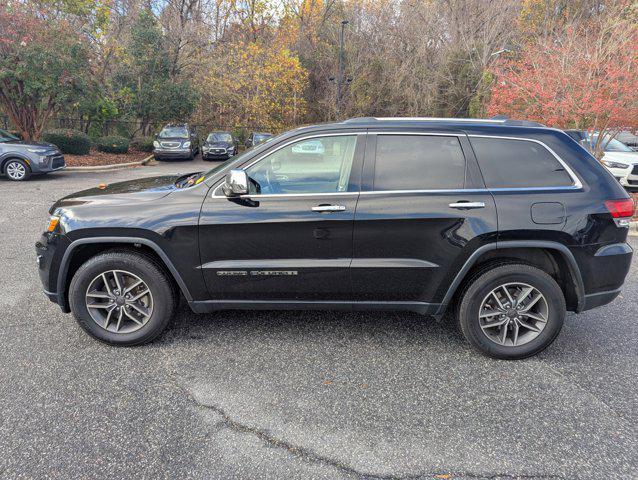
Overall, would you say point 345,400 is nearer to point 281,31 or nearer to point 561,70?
point 561,70

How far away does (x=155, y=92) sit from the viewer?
Result: 859 inches

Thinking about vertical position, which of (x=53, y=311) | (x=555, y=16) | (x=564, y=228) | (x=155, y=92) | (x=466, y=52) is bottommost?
(x=53, y=311)

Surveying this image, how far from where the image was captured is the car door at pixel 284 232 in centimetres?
319

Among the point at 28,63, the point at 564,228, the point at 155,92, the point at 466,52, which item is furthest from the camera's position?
the point at 466,52

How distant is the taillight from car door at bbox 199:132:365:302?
73.0 inches

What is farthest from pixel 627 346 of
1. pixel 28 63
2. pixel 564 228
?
pixel 28 63

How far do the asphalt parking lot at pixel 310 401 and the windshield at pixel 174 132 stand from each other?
1770 cm

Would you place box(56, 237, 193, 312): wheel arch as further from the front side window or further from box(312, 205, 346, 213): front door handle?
box(312, 205, 346, 213): front door handle

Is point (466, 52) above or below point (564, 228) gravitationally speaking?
above

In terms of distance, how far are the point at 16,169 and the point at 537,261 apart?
13.0m

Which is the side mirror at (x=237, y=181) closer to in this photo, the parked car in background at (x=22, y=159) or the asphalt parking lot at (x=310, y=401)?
the asphalt parking lot at (x=310, y=401)

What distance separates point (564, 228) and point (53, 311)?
440 cm

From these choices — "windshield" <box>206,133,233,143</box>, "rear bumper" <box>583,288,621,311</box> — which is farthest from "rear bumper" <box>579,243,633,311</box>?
"windshield" <box>206,133,233,143</box>

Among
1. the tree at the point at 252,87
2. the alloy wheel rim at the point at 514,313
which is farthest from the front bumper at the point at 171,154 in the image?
the alloy wheel rim at the point at 514,313
